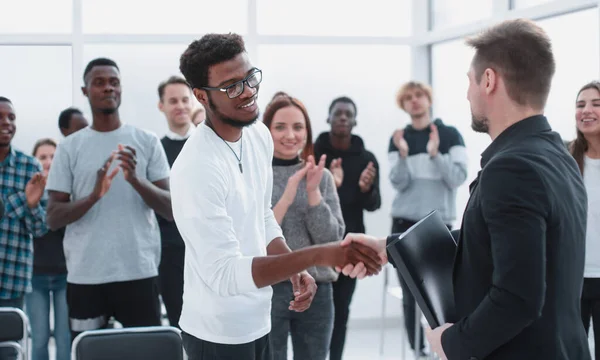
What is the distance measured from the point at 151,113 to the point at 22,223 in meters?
2.50

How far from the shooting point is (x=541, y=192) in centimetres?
160

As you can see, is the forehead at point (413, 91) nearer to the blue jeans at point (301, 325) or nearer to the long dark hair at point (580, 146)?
the long dark hair at point (580, 146)

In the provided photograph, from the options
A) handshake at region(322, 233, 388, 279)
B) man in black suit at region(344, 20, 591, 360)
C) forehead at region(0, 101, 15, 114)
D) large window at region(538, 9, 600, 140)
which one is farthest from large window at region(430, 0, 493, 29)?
man in black suit at region(344, 20, 591, 360)

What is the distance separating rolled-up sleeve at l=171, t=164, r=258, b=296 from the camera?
2.00m

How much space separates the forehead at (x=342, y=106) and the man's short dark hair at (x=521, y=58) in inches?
125

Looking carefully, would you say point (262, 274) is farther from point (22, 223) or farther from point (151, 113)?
point (151, 113)

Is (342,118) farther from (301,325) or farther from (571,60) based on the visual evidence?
(301,325)

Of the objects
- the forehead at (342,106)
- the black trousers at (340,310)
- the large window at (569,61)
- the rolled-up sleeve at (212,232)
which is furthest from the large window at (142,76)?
the rolled-up sleeve at (212,232)

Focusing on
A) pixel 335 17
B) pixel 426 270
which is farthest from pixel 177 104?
pixel 426 270

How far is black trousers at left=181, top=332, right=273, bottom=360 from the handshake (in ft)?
1.29

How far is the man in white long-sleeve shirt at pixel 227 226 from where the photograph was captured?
6.59ft

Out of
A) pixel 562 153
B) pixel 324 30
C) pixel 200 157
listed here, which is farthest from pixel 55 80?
pixel 562 153

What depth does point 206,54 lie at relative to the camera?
7.18 feet

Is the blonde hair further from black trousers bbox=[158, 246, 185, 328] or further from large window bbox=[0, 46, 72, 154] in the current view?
large window bbox=[0, 46, 72, 154]
